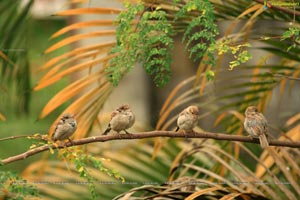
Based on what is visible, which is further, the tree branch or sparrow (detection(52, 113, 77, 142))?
sparrow (detection(52, 113, 77, 142))

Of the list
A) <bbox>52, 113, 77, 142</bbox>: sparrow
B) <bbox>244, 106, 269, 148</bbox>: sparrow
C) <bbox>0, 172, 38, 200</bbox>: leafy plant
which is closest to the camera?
<bbox>0, 172, 38, 200</bbox>: leafy plant

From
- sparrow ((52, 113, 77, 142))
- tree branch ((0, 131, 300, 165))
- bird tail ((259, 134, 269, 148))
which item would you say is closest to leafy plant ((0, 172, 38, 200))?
tree branch ((0, 131, 300, 165))

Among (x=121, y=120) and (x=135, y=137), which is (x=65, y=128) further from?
(x=135, y=137)

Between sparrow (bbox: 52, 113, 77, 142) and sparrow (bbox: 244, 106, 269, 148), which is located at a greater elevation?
sparrow (bbox: 244, 106, 269, 148)

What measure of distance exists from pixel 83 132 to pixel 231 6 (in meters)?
1.30

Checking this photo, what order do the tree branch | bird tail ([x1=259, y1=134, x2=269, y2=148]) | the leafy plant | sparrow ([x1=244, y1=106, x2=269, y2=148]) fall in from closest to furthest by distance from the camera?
the leafy plant
the tree branch
bird tail ([x1=259, y1=134, x2=269, y2=148])
sparrow ([x1=244, y1=106, x2=269, y2=148])

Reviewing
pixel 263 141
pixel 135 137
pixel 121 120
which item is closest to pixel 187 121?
pixel 121 120

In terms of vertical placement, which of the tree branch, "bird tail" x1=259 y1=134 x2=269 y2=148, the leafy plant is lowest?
the leafy plant

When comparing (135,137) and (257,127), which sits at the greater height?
(257,127)

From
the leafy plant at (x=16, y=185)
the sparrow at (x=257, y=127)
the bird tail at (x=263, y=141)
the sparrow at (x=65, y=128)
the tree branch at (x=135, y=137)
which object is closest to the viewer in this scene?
the leafy plant at (x=16, y=185)

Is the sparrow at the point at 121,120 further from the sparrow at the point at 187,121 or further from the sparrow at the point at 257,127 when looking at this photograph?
the sparrow at the point at 257,127

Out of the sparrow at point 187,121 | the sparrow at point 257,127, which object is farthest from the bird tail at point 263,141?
the sparrow at point 187,121

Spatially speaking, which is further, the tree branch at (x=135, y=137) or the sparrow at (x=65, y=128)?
the sparrow at (x=65, y=128)

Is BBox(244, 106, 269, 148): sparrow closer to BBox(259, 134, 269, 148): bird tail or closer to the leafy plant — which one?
BBox(259, 134, 269, 148): bird tail
